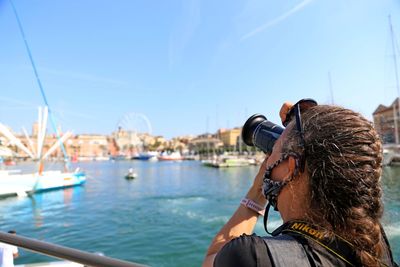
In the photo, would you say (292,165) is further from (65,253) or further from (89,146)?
(89,146)

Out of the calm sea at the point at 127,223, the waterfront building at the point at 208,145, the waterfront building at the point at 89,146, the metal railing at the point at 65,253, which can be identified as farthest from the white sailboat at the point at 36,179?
the waterfront building at the point at 89,146

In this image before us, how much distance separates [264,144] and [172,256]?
29.3 feet

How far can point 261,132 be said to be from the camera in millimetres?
1319

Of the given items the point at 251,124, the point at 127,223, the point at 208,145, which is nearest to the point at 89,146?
the point at 208,145

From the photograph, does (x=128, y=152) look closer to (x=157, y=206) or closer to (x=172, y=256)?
(x=157, y=206)

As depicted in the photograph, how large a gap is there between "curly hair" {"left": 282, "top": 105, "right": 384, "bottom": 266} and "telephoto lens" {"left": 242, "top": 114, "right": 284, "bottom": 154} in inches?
12.7

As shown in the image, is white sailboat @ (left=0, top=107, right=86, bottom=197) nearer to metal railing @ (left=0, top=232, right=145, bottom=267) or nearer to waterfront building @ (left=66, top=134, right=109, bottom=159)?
metal railing @ (left=0, top=232, right=145, bottom=267)

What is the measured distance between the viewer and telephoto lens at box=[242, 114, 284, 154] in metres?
1.25

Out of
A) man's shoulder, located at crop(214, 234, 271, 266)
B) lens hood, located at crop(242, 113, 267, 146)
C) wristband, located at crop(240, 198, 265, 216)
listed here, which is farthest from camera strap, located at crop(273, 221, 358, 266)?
lens hood, located at crop(242, 113, 267, 146)

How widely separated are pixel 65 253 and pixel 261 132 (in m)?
1.03

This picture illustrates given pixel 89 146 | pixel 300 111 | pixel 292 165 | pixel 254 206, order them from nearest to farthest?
1. pixel 292 165
2. pixel 300 111
3. pixel 254 206
4. pixel 89 146

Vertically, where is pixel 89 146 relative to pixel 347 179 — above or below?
above

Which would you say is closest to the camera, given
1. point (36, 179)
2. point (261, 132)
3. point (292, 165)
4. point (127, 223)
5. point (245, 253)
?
point (245, 253)

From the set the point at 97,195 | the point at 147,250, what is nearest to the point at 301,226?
the point at 147,250
